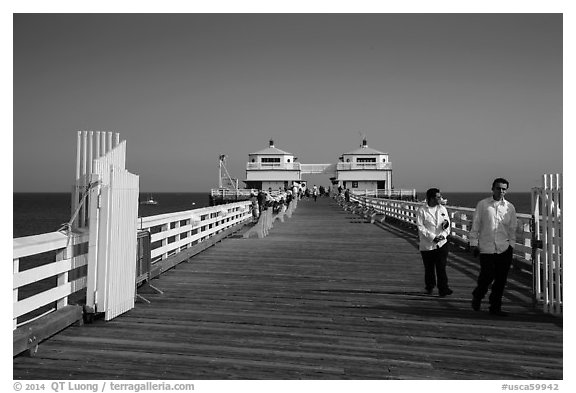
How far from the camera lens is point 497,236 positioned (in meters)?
6.04

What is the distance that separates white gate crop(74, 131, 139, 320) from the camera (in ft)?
17.8

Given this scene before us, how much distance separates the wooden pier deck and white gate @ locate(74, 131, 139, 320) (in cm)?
29

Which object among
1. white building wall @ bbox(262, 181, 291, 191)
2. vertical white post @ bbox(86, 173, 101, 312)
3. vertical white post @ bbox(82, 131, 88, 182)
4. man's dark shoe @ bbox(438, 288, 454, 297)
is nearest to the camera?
vertical white post @ bbox(86, 173, 101, 312)

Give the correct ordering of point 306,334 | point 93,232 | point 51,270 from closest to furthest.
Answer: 1. point 51,270
2. point 306,334
3. point 93,232

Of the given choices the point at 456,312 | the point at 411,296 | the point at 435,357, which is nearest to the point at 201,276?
the point at 411,296

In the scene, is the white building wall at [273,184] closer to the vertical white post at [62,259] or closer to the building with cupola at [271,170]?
the building with cupola at [271,170]

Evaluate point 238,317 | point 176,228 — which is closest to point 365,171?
point 176,228

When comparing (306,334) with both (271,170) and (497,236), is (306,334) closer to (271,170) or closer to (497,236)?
(497,236)

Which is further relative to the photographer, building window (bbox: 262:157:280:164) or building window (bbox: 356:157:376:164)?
building window (bbox: 356:157:376:164)

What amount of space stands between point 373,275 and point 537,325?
3.63 meters

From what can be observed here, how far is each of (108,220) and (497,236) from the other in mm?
4339

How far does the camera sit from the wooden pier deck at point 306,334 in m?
4.26

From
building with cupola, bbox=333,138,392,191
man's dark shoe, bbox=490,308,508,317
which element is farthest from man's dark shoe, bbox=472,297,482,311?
building with cupola, bbox=333,138,392,191

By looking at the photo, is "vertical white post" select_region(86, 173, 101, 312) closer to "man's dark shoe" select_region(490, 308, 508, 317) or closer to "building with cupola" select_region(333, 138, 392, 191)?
"man's dark shoe" select_region(490, 308, 508, 317)
